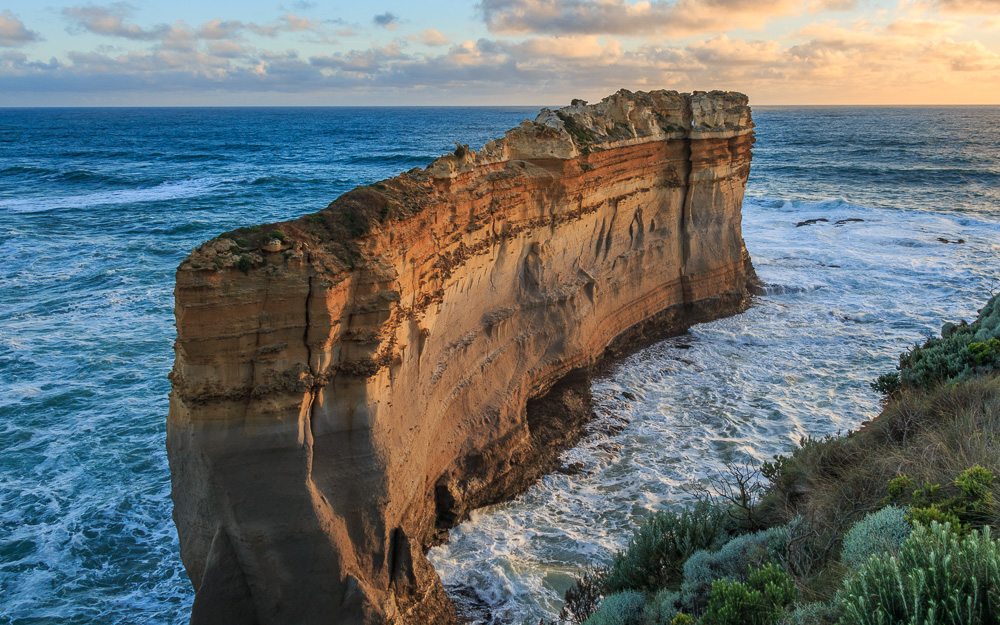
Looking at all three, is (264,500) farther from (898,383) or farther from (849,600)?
(898,383)

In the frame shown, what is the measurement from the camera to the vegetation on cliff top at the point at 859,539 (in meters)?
3.69

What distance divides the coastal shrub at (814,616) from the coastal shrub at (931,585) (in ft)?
0.62

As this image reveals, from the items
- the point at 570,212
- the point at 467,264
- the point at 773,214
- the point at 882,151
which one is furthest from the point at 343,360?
the point at 882,151

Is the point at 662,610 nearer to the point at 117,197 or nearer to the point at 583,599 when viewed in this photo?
the point at 583,599

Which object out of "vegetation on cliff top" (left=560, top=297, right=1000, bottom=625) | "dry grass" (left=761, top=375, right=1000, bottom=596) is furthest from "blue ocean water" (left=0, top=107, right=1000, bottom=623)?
"dry grass" (left=761, top=375, right=1000, bottom=596)

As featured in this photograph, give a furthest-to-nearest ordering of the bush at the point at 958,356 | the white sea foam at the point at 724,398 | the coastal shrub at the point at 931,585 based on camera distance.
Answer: the bush at the point at 958,356
the white sea foam at the point at 724,398
the coastal shrub at the point at 931,585

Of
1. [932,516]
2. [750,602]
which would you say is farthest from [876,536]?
[750,602]

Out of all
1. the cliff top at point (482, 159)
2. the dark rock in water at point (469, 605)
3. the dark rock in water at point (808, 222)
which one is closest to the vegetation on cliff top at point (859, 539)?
the dark rock in water at point (469, 605)

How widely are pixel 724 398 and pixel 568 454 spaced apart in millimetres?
4005

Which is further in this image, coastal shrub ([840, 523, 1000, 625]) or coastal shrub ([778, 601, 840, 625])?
coastal shrub ([778, 601, 840, 625])

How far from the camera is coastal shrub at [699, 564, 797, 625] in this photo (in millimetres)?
4547

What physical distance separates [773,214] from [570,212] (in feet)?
77.4

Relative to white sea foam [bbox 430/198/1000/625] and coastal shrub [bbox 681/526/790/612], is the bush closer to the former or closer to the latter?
white sea foam [bbox 430/198/1000/625]

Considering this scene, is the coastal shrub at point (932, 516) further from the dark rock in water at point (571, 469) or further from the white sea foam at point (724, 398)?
the dark rock in water at point (571, 469)
